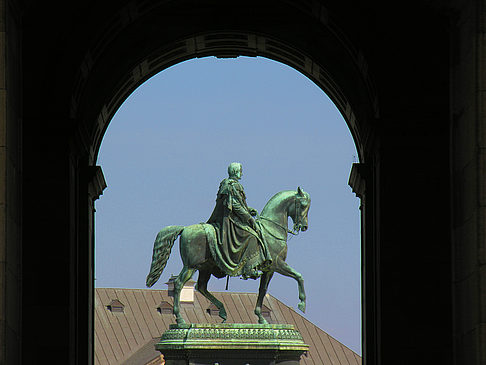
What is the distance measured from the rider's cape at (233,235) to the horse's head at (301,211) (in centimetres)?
131

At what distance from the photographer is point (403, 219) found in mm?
24266

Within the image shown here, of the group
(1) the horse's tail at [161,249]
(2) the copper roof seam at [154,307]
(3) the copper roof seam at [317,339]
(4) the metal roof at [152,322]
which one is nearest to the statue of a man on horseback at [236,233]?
(1) the horse's tail at [161,249]

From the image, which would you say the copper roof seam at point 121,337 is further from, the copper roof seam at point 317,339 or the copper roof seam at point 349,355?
the copper roof seam at point 349,355

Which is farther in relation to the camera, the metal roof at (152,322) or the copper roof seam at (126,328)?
the copper roof seam at (126,328)

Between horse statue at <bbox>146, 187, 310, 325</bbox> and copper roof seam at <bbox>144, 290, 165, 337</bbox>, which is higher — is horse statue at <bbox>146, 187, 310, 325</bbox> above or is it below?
below

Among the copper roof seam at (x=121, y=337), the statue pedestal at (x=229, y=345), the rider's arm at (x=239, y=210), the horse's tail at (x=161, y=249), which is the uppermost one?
the copper roof seam at (x=121, y=337)

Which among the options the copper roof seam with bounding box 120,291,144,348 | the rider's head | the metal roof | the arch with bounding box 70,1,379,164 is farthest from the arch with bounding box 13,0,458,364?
the copper roof seam with bounding box 120,291,144,348

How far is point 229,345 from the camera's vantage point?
146 ft

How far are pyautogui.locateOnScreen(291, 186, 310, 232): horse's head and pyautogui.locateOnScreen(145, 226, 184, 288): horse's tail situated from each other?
11.4 ft

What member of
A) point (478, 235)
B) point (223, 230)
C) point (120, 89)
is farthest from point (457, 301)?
point (223, 230)

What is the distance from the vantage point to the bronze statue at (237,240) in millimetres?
44875

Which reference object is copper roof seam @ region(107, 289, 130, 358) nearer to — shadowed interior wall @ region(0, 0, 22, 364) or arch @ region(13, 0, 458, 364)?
arch @ region(13, 0, 458, 364)

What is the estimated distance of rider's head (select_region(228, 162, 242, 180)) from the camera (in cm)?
4353

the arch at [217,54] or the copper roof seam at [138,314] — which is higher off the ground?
the copper roof seam at [138,314]
